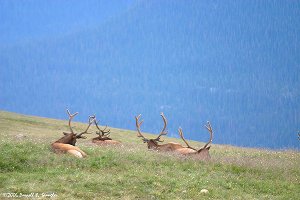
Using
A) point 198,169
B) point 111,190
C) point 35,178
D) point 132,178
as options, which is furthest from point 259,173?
point 35,178

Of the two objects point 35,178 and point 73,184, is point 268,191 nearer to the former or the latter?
point 73,184

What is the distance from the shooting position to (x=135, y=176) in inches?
548

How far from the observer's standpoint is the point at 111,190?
12383 mm

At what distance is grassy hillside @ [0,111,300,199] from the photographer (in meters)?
12.3

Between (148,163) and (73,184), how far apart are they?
169 inches

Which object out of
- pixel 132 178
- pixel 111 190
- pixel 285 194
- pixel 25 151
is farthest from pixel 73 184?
pixel 285 194

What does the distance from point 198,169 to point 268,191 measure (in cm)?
281

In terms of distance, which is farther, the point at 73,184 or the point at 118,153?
the point at 118,153

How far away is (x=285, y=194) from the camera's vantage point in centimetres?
1366

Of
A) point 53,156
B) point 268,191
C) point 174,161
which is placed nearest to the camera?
point 268,191

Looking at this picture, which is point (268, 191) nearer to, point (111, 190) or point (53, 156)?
point (111, 190)

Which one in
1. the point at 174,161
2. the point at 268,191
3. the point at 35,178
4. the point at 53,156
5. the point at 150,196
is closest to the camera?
the point at 150,196

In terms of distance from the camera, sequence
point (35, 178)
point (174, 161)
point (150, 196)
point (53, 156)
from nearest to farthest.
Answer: point (150, 196), point (35, 178), point (53, 156), point (174, 161)

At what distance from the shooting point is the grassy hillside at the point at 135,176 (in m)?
12.3
